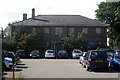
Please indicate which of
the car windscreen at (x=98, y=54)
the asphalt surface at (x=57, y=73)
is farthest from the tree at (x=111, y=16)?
the asphalt surface at (x=57, y=73)

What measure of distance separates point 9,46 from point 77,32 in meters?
14.4

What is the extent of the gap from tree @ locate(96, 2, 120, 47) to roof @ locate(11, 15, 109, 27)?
314cm

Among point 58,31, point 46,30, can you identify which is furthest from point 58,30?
point 46,30

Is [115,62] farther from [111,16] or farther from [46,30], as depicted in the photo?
[46,30]

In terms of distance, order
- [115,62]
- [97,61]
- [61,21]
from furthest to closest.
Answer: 1. [61,21]
2. [115,62]
3. [97,61]

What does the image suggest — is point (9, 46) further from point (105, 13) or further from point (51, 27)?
point (105, 13)

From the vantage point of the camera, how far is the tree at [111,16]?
36225 millimetres

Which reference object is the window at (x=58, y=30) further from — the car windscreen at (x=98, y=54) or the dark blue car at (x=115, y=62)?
the car windscreen at (x=98, y=54)

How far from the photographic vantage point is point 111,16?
125ft

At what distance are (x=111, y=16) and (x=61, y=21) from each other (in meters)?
11.7

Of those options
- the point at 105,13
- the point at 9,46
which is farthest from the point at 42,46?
the point at 105,13

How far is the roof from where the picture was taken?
43.4m

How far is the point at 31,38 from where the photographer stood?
40375mm

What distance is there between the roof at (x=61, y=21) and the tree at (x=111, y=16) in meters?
3.14
